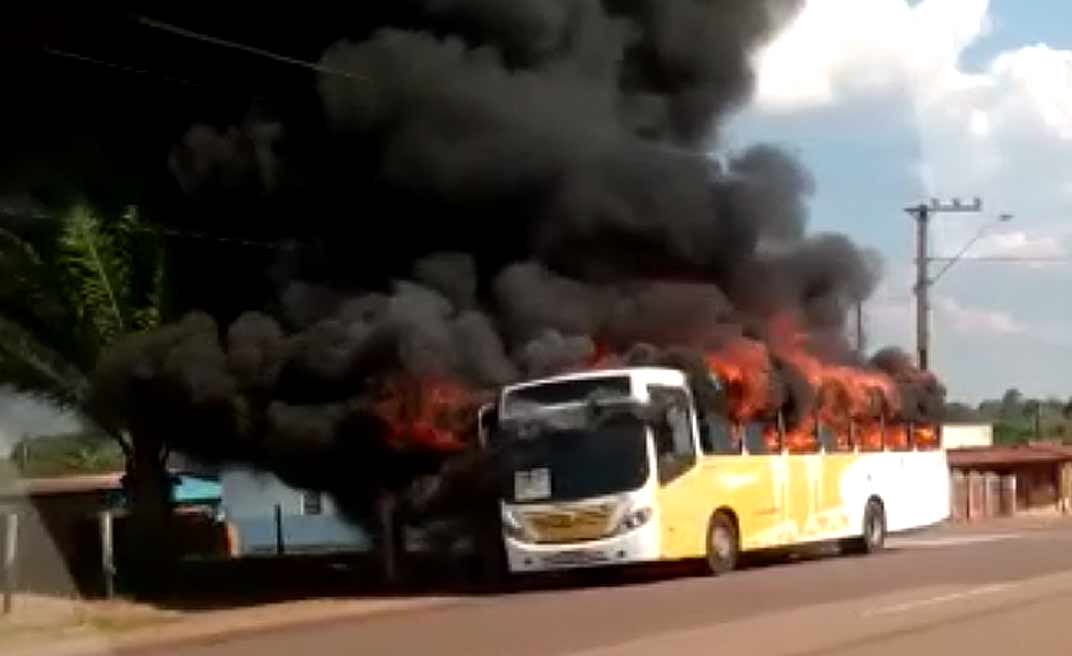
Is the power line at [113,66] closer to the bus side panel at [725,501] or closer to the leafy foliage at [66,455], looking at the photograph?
the leafy foliage at [66,455]

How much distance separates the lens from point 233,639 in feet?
66.2

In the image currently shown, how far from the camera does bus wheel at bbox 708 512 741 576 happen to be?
26.2 m

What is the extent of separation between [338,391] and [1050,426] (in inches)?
3017

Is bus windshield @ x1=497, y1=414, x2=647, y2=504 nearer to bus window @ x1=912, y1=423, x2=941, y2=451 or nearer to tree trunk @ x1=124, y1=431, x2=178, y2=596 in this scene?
tree trunk @ x1=124, y1=431, x2=178, y2=596

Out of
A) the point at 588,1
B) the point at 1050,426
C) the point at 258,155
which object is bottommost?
the point at 1050,426

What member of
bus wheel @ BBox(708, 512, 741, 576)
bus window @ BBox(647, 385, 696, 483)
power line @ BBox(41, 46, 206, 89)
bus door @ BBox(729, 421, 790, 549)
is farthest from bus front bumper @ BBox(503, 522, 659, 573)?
power line @ BBox(41, 46, 206, 89)

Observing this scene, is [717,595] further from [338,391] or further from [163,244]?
[163,244]

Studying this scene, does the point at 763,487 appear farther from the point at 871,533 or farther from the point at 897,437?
the point at 897,437

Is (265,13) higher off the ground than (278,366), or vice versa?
(265,13)

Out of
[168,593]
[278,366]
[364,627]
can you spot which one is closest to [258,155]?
[278,366]

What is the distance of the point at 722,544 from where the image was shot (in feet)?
87.1

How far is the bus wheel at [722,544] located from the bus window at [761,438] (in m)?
1.18

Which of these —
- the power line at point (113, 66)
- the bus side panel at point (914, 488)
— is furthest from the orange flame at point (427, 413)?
the power line at point (113, 66)

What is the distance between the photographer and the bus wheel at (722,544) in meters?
26.2
